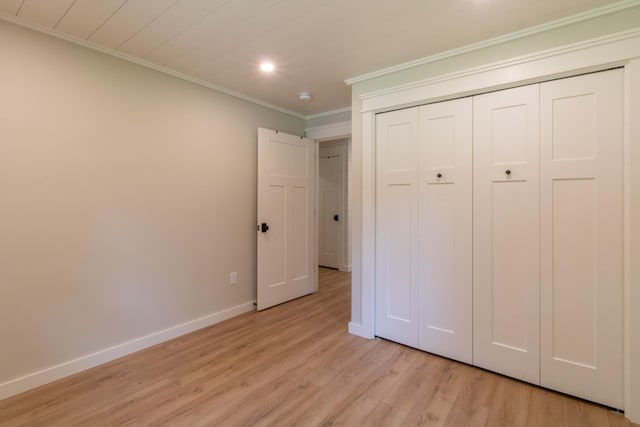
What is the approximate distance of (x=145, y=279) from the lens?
2.50 meters

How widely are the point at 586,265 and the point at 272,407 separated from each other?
2041 millimetres

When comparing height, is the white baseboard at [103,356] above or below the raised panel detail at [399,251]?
below

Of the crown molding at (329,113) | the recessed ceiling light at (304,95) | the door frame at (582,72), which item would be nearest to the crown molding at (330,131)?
the crown molding at (329,113)

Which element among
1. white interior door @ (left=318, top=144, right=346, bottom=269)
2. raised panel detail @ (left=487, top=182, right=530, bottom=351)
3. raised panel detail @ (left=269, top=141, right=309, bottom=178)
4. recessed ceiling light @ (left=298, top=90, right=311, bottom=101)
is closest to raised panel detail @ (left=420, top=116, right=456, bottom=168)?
raised panel detail @ (left=487, top=182, right=530, bottom=351)

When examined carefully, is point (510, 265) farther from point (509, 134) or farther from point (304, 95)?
point (304, 95)

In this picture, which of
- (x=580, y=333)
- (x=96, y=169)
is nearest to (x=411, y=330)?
(x=580, y=333)

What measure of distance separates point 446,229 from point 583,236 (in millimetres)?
783

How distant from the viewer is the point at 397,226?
253 centimetres

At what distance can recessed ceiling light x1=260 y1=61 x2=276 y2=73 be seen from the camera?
2.45m

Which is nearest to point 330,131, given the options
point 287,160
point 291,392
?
point 287,160

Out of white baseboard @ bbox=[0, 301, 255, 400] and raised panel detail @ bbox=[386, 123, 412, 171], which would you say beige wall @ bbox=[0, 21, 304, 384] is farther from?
raised panel detail @ bbox=[386, 123, 412, 171]

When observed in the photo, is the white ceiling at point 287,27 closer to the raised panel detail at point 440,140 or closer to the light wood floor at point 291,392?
the raised panel detail at point 440,140

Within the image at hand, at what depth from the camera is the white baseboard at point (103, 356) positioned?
74.9 inches

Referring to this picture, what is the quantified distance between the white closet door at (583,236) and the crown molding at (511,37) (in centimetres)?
33
